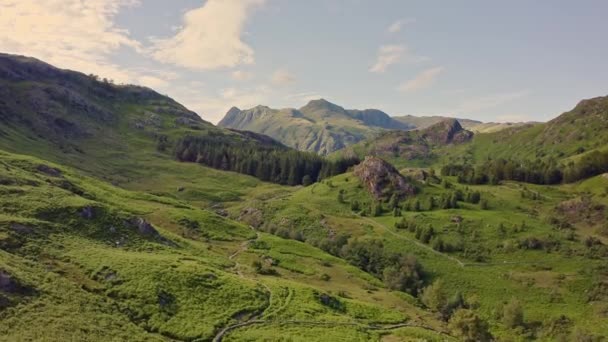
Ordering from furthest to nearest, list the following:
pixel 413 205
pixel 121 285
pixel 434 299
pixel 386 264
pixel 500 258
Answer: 1. pixel 413 205
2. pixel 500 258
3. pixel 386 264
4. pixel 434 299
5. pixel 121 285

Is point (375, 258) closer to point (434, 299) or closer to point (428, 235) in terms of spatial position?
point (428, 235)

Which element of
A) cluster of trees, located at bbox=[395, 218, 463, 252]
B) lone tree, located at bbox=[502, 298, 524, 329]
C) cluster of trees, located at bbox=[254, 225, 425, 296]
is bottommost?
lone tree, located at bbox=[502, 298, 524, 329]

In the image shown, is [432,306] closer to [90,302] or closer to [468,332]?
[468,332]

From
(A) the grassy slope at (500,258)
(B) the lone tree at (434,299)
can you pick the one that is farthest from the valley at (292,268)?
(A) the grassy slope at (500,258)

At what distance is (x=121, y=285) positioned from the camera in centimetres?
6262

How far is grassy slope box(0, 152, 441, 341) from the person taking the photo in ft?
172

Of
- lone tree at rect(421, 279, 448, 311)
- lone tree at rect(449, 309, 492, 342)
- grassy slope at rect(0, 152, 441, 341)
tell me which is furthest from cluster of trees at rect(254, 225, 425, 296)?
lone tree at rect(449, 309, 492, 342)

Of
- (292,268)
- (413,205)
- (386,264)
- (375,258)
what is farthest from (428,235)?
(292,268)

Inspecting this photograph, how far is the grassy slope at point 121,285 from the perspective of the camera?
172ft

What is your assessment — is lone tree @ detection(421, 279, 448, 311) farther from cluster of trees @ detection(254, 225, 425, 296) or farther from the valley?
cluster of trees @ detection(254, 225, 425, 296)

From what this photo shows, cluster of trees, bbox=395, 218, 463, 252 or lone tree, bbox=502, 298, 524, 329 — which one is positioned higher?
cluster of trees, bbox=395, 218, 463, 252

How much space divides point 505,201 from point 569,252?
169ft

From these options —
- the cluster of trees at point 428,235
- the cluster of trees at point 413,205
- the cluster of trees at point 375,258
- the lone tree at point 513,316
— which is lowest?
the lone tree at point 513,316

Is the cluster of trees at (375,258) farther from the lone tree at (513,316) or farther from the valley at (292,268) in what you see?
the lone tree at (513,316)
